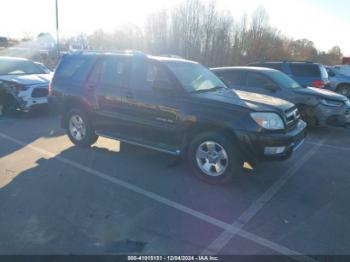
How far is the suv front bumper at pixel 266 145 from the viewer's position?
163 inches

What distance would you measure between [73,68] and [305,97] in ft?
18.3

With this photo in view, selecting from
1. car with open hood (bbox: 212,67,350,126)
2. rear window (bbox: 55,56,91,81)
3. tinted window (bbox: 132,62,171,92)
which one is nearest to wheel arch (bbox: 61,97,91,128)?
rear window (bbox: 55,56,91,81)

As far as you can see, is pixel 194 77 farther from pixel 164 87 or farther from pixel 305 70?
pixel 305 70

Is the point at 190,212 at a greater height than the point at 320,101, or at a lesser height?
lesser

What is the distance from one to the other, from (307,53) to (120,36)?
112ft

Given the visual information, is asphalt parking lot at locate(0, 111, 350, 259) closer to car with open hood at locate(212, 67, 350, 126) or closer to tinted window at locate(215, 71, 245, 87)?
car with open hood at locate(212, 67, 350, 126)

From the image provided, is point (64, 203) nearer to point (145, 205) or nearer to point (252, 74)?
point (145, 205)

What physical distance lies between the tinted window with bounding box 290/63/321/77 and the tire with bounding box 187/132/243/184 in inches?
297

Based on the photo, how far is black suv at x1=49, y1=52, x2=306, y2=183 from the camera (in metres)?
4.27

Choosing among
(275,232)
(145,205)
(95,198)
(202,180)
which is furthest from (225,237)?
(95,198)

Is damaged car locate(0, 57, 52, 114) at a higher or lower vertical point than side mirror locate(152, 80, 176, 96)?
lower

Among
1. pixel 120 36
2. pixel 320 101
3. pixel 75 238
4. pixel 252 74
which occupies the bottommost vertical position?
pixel 75 238

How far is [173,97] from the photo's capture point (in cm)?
473

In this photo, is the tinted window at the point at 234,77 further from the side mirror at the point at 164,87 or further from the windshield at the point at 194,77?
the side mirror at the point at 164,87
